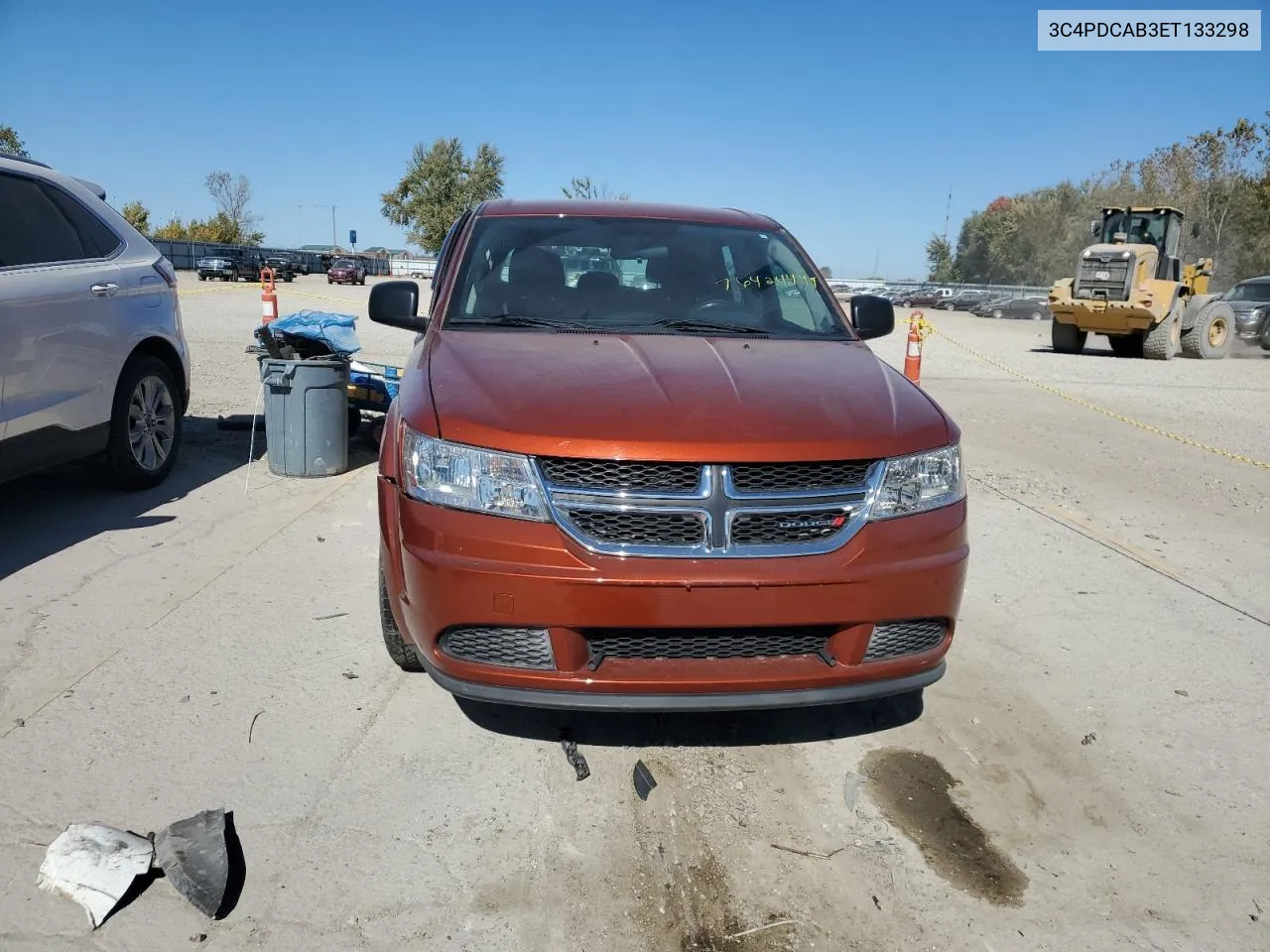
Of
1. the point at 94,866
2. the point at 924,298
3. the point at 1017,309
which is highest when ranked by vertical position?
the point at 924,298

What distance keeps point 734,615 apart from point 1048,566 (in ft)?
10.7

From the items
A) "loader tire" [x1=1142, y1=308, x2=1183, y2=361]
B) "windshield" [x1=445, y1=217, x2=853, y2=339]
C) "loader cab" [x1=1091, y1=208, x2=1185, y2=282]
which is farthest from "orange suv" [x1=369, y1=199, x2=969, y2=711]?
"loader cab" [x1=1091, y1=208, x2=1185, y2=282]

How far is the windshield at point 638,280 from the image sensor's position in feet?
12.2

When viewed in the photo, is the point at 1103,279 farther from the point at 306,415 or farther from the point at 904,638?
the point at 904,638

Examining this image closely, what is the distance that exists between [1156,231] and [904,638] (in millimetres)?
19381

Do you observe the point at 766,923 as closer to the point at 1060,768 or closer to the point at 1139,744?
the point at 1060,768

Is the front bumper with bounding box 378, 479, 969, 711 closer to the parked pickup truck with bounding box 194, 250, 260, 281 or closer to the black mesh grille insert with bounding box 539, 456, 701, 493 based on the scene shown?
the black mesh grille insert with bounding box 539, 456, 701, 493

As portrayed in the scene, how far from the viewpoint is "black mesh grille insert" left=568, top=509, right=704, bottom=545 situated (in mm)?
2531

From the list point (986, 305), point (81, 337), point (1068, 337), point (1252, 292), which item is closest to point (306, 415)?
point (81, 337)

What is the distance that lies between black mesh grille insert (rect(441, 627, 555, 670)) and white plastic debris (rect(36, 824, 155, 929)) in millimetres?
903

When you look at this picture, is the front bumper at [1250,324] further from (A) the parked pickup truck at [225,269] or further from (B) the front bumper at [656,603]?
(A) the parked pickup truck at [225,269]

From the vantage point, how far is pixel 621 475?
253 cm

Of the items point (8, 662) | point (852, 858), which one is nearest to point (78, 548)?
point (8, 662)

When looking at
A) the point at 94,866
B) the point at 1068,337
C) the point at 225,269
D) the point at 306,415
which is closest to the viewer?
the point at 94,866
